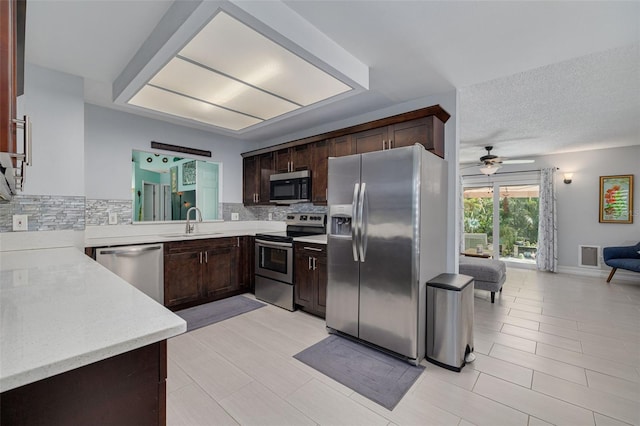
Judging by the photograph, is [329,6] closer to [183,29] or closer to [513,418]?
[183,29]

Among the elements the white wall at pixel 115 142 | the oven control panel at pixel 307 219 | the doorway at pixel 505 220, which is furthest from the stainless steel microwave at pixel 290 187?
the doorway at pixel 505 220

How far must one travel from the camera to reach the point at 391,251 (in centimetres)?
240

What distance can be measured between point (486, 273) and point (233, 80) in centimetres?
406

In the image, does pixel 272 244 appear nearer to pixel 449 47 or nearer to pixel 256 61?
pixel 256 61

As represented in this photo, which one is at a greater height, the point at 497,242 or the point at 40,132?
the point at 40,132

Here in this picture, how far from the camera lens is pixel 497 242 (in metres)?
6.75

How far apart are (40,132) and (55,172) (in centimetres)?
36

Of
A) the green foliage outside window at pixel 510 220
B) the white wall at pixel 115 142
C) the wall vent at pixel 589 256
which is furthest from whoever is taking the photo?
the green foliage outside window at pixel 510 220

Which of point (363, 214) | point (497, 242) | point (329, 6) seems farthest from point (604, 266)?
point (329, 6)

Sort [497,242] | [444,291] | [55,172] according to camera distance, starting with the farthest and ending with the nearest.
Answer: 1. [497,242]
2. [55,172]
3. [444,291]

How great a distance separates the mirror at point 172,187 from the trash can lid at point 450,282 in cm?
352

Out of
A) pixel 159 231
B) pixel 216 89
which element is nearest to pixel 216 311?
pixel 159 231

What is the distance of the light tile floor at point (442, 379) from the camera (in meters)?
1.73

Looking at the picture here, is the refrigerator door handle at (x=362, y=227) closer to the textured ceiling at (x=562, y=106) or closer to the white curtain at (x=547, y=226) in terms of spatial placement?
the textured ceiling at (x=562, y=106)
